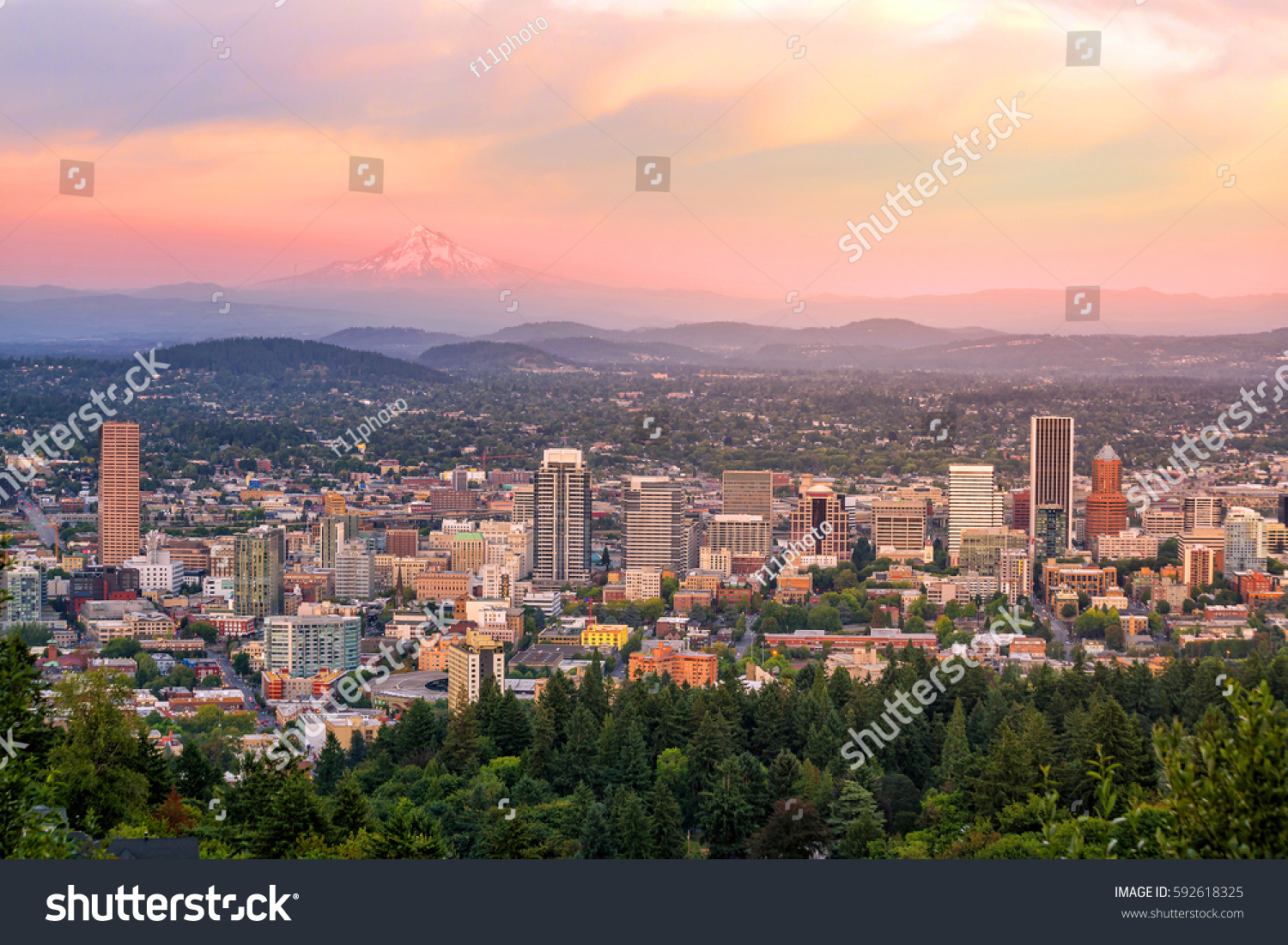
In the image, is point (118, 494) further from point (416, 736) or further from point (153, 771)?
point (153, 771)

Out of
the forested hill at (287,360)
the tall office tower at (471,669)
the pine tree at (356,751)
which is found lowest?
the pine tree at (356,751)

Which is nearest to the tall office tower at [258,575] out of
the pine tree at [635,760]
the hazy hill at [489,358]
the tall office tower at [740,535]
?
the tall office tower at [740,535]

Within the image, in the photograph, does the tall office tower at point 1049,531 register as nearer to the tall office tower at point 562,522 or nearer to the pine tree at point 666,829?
the tall office tower at point 562,522

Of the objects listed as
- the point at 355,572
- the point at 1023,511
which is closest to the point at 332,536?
the point at 355,572

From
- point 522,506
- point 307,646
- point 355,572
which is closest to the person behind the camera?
point 307,646

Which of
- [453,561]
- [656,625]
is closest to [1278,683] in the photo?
[656,625]

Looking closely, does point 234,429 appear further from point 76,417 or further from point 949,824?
point 949,824
